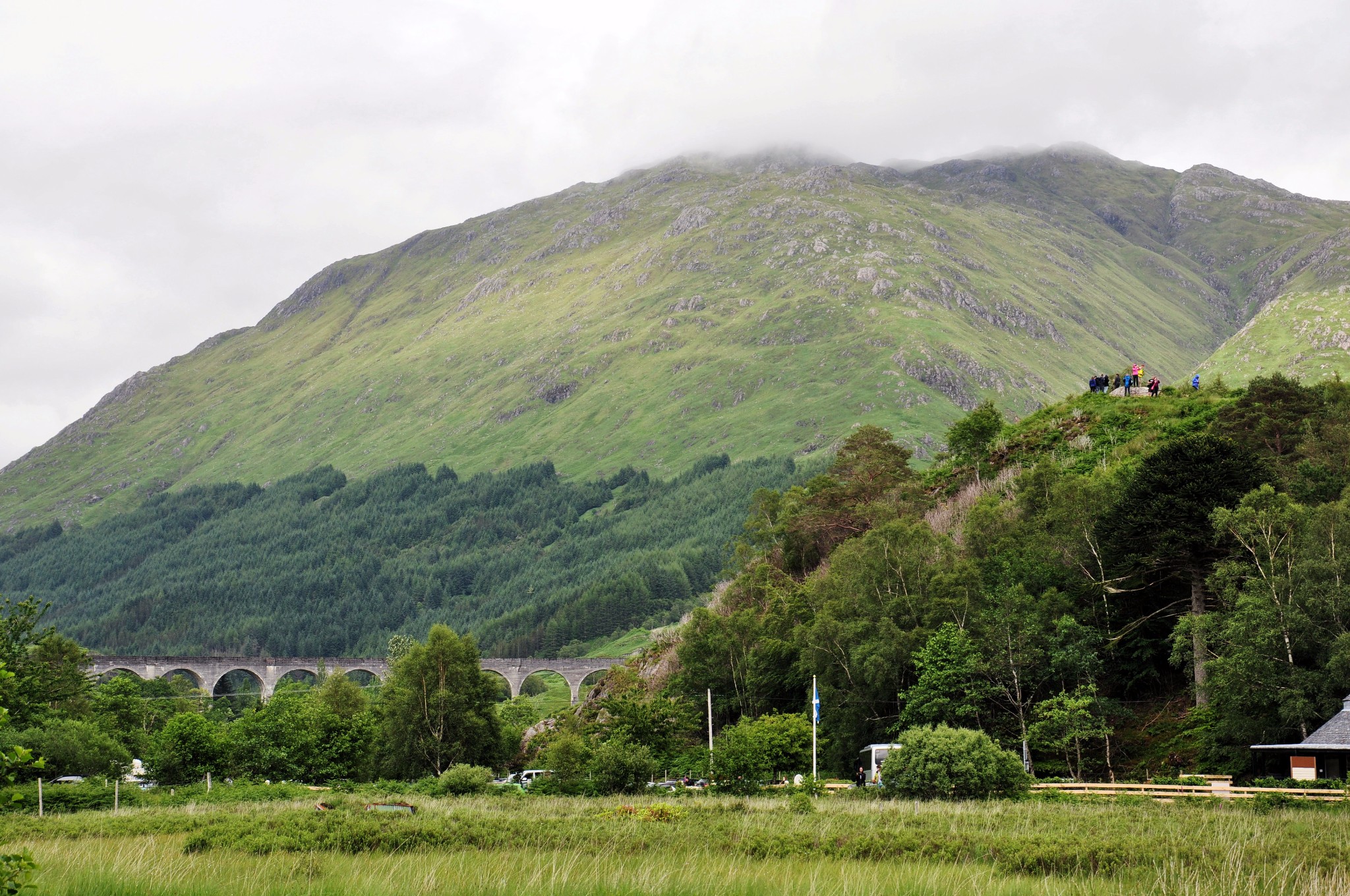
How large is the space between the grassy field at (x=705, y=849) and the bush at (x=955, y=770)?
89.0 inches

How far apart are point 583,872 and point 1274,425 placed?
6645 cm

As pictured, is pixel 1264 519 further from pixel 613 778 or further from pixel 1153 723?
pixel 613 778

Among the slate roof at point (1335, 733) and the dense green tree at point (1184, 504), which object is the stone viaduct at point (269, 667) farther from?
the slate roof at point (1335, 733)

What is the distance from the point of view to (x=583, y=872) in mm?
15602

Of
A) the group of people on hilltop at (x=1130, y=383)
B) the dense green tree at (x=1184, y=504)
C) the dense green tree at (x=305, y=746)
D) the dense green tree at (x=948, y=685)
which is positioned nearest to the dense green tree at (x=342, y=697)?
the dense green tree at (x=305, y=746)

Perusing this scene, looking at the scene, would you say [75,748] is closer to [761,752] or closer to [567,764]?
[567,764]

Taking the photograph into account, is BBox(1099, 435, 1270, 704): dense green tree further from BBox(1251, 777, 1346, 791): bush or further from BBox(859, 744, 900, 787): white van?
BBox(859, 744, 900, 787): white van

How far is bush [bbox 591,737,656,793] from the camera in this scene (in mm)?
51312

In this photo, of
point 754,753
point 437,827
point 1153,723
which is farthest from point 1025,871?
point 1153,723

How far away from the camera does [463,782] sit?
51188mm

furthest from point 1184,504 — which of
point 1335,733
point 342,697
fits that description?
point 342,697

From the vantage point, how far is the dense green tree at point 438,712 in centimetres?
6762

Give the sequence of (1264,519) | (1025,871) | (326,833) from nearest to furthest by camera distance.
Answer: (1025,871) < (326,833) < (1264,519)

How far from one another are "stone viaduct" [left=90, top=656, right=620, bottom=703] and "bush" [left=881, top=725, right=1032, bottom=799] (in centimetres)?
14656
